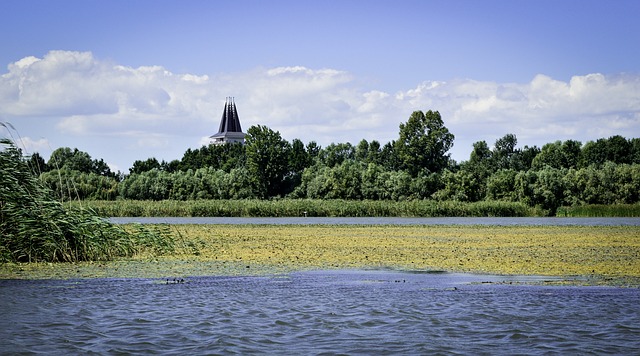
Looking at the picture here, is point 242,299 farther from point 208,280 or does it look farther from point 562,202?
point 562,202

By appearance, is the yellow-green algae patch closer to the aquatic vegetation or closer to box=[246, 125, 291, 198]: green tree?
the aquatic vegetation

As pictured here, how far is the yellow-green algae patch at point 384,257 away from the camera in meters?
19.8

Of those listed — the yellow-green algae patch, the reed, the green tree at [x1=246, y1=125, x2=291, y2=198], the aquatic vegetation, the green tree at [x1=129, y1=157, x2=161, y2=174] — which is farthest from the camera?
the green tree at [x1=129, y1=157, x2=161, y2=174]

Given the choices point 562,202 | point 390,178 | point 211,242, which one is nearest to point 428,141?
point 390,178

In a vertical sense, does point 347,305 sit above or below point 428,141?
below

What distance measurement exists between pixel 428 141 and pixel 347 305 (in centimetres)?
9475

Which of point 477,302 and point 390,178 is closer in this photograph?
point 477,302

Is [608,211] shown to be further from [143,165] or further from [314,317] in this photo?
[143,165]

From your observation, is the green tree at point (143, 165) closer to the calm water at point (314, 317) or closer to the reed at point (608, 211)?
the reed at point (608, 211)

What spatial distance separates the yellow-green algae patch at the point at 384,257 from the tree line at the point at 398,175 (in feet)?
152

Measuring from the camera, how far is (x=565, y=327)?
489 inches

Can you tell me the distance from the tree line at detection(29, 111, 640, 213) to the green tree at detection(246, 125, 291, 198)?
133mm

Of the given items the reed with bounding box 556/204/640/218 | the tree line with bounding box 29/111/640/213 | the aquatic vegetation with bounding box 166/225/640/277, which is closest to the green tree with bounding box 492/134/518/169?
the tree line with bounding box 29/111/640/213

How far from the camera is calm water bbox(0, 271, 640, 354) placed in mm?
11234
